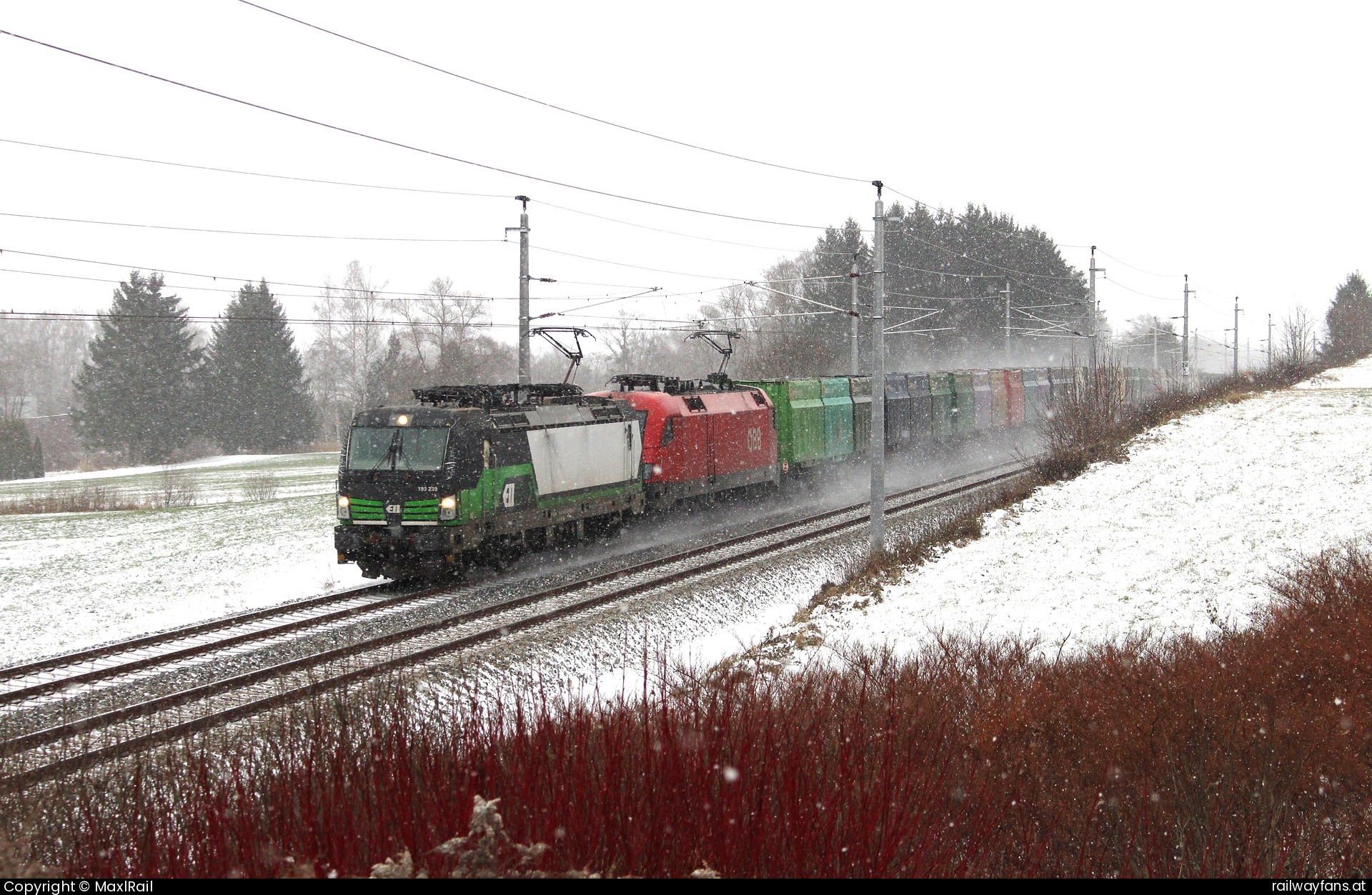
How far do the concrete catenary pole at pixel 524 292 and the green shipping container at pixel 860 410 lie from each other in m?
13.0

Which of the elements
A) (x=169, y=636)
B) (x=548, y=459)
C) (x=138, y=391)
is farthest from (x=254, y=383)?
(x=169, y=636)

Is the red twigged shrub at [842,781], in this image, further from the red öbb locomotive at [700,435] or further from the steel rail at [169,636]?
the red öbb locomotive at [700,435]

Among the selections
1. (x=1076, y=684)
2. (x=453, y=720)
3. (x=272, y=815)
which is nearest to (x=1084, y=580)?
(x=1076, y=684)

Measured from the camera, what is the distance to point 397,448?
53.3 ft

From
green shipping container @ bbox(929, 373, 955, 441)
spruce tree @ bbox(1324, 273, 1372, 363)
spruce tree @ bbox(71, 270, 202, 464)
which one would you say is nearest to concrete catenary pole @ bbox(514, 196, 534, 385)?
green shipping container @ bbox(929, 373, 955, 441)

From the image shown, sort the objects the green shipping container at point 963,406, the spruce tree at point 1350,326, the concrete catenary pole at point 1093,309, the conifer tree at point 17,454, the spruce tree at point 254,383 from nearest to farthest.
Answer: the concrete catenary pole at point 1093,309 < the green shipping container at point 963,406 < the conifer tree at point 17,454 < the spruce tree at point 254,383 < the spruce tree at point 1350,326

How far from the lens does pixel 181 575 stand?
56.9 ft

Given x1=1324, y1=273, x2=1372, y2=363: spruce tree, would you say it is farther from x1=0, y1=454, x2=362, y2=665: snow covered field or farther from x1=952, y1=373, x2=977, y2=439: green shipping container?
x1=0, y1=454, x2=362, y2=665: snow covered field

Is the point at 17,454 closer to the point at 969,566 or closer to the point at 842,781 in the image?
the point at 969,566

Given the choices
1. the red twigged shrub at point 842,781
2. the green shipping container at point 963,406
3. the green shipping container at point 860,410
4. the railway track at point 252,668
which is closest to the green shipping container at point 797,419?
the green shipping container at point 860,410

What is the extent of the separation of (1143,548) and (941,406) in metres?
19.5

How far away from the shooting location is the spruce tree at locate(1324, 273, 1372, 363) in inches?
2680

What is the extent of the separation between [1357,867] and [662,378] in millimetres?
18735

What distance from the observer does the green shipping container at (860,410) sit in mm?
31953
